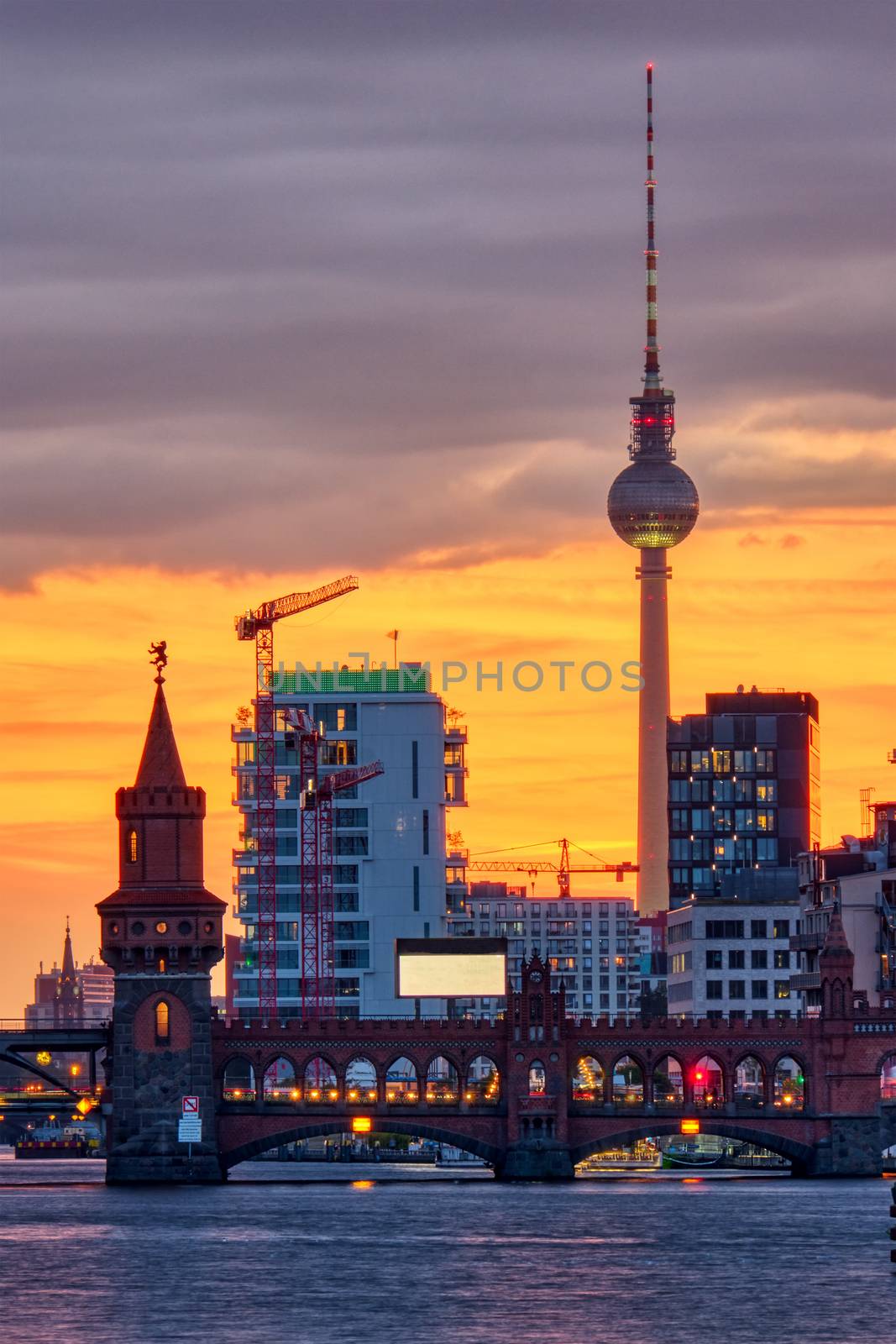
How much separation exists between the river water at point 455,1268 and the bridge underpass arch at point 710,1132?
4726 millimetres

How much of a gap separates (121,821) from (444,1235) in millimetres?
46920

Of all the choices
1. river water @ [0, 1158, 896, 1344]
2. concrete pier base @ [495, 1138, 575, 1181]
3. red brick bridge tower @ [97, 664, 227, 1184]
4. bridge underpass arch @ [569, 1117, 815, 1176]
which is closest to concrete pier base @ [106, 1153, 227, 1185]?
red brick bridge tower @ [97, 664, 227, 1184]

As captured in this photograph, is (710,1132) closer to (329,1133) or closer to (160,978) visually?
(329,1133)

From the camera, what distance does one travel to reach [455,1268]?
468 feet

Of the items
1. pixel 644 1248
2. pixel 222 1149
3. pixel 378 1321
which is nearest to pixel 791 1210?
pixel 644 1248

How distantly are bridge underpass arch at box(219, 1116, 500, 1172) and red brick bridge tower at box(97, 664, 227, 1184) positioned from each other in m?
1.80

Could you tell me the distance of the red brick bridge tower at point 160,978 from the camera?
194 m

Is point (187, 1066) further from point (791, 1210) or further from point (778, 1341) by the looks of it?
point (778, 1341)

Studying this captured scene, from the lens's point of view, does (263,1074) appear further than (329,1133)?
Yes

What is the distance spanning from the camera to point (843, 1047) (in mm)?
197375

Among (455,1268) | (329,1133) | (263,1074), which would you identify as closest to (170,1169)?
(263,1074)

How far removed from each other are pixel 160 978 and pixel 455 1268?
2195 inches

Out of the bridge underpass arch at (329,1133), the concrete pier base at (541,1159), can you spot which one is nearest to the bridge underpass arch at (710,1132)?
the concrete pier base at (541,1159)

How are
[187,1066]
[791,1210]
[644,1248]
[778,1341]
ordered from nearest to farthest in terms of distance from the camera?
1. [778,1341]
2. [644,1248]
3. [791,1210]
4. [187,1066]
